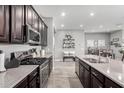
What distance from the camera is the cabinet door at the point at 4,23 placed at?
5.38ft

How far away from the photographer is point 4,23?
171cm

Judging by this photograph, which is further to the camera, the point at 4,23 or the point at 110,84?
the point at 4,23

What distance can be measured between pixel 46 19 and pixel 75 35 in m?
4.87

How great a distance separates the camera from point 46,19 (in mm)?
A: 6594

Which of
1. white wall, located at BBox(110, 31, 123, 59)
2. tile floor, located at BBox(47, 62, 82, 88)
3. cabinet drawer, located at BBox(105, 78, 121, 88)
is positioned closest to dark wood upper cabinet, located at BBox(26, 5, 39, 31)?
tile floor, located at BBox(47, 62, 82, 88)

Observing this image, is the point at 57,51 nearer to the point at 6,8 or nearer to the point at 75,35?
the point at 75,35

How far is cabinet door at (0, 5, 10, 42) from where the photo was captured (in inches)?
64.6

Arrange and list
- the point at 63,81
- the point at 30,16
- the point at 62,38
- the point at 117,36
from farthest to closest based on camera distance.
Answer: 1. the point at 117,36
2. the point at 62,38
3. the point at 63,81
4. the point at 30,16

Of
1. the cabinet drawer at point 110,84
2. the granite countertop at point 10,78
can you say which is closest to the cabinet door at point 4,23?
the granite countertop at point 10,78

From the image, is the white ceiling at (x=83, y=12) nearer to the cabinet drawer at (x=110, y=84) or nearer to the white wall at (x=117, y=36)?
the cabinet drawer at (x=110, y=84)

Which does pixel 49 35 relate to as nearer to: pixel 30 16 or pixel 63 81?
pixel 63 81

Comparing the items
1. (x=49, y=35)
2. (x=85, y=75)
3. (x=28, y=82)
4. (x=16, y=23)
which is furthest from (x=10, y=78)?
(x=49, y=35)
